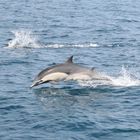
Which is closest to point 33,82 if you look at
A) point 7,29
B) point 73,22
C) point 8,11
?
point 7,29

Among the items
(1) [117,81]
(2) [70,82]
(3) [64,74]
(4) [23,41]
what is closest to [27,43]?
(4) [23,41]

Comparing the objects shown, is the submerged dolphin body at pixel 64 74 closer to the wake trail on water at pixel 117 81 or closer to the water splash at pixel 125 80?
the wake trail on water at pixel 117 81

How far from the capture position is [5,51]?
1289 inches

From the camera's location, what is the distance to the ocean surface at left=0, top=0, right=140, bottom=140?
65.1 feet

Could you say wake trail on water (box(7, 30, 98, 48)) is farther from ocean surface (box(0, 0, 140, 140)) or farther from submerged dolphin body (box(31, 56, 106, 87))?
submerged dolphin body (box(31, 56, 106, 87))

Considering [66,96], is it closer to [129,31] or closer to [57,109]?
[57,109]

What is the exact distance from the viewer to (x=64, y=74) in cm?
2481

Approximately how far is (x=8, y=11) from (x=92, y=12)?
766cm

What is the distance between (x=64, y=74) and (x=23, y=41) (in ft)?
40.7

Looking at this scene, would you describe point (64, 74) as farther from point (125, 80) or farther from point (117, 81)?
point (125, 80)

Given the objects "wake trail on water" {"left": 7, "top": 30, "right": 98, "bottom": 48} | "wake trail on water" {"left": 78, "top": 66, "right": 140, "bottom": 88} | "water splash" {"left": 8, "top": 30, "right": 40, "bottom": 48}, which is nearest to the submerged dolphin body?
"wake trail on water" {"left": 78, "top": 66, "right": 140, "bottom": 88}

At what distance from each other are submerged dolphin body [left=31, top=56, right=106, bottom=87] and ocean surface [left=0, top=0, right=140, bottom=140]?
0.45 meters

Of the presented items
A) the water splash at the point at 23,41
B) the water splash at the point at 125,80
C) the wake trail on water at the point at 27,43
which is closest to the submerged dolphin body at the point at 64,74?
the water splash at the point at 125,80

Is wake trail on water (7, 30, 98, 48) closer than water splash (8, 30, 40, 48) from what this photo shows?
Yes
